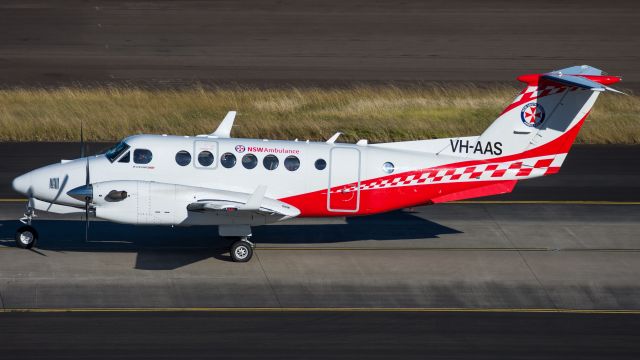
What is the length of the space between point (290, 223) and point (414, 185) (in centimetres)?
437

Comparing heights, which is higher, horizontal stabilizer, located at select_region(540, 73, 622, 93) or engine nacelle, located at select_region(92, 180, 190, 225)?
horizontal stabilizer, located at select_region(540, 73, 622, 93)

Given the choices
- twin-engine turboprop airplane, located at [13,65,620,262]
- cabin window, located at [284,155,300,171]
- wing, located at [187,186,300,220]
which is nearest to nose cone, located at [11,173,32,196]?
twin-engine turboprop airplane, located at [13,65,620,262]

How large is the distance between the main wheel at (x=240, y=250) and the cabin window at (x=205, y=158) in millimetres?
1935

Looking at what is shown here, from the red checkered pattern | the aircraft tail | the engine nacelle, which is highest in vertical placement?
the aircraft tail

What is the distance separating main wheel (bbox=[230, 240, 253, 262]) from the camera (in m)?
24.0

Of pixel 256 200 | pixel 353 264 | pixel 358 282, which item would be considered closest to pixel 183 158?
pixel 256 200

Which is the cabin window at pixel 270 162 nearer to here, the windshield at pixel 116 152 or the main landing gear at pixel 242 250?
the main landing gear at pixel 242 250

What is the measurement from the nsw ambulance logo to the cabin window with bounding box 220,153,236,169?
6.82m

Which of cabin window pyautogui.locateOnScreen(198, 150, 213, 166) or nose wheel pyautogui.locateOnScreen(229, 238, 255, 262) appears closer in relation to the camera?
cabin window pyautogui.locateOnScreen(198, 150, 213, 166)

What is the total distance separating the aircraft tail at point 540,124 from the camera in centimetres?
2438

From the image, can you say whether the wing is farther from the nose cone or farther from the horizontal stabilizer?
the horizontal stabilizer
